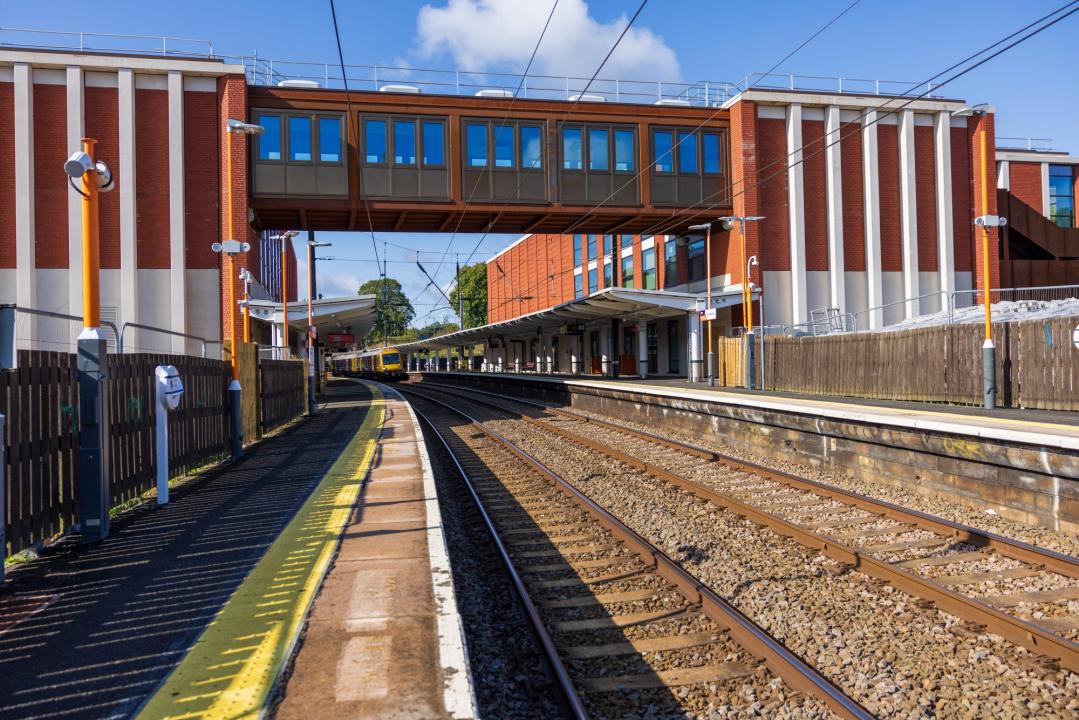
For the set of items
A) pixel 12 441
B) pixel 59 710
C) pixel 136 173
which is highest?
pixel 136 173

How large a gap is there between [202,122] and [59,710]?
29.7 m

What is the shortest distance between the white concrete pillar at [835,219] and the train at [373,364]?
41233 millimetres

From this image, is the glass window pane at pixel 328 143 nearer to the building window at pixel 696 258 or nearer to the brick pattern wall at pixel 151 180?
the brick pattern wall at pixel 151 180

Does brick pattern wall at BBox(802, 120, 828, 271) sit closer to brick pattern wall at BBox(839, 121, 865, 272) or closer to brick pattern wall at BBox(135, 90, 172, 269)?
brick pattern wall at BBox(839, 121, 865, 272)

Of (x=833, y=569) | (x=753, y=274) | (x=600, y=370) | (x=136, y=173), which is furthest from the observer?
(x=600, y=370)

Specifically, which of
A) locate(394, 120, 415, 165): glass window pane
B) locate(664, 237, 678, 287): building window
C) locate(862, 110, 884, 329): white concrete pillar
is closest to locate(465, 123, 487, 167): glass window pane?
locate(394, 120, 415, 165): glass window pane

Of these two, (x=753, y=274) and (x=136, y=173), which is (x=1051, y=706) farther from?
(x=136, y=173)

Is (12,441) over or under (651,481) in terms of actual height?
over

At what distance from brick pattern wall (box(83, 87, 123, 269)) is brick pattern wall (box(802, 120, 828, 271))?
93.8 ft

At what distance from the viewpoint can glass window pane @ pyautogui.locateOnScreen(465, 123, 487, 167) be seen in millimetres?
30422

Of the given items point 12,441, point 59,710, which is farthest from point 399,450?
point 59,710

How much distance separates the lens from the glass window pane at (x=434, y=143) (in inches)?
1185

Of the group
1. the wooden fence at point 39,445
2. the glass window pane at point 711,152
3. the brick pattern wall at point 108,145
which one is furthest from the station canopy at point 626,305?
the wooden fence at point 39,445

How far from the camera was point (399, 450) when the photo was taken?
13.8 m
